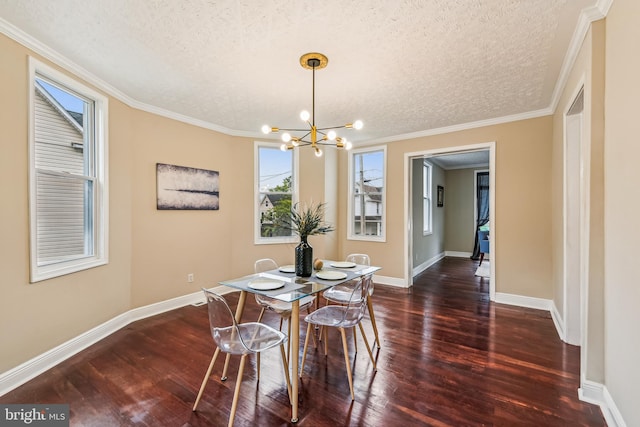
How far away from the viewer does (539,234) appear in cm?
388

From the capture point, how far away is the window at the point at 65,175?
2.40 meters

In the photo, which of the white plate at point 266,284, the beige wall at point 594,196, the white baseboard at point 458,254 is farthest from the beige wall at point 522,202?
the white baseboard at point 458,254

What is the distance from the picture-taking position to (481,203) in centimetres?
786

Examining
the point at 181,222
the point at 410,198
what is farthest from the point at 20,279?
the point at 410,198

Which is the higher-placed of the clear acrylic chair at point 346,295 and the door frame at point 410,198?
the door frame at point 410,198

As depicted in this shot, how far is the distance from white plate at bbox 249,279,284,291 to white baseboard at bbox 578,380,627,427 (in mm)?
2190

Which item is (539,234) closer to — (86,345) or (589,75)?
(589,75)

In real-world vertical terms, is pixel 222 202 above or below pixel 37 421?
above

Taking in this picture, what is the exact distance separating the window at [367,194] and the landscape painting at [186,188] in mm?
2486

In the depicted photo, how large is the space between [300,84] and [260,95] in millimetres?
549

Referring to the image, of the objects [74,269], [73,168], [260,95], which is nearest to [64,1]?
[73,168]

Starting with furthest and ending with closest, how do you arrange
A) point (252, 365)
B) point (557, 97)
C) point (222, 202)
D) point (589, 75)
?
point (222, 202), point (557, 97), point (252, 365), point (589, 75)

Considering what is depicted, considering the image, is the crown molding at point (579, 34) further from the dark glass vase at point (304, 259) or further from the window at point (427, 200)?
the window at point (427, 200)

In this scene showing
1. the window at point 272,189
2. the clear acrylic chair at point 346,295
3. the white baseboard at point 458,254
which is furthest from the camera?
the white baseboard at point 458,254
